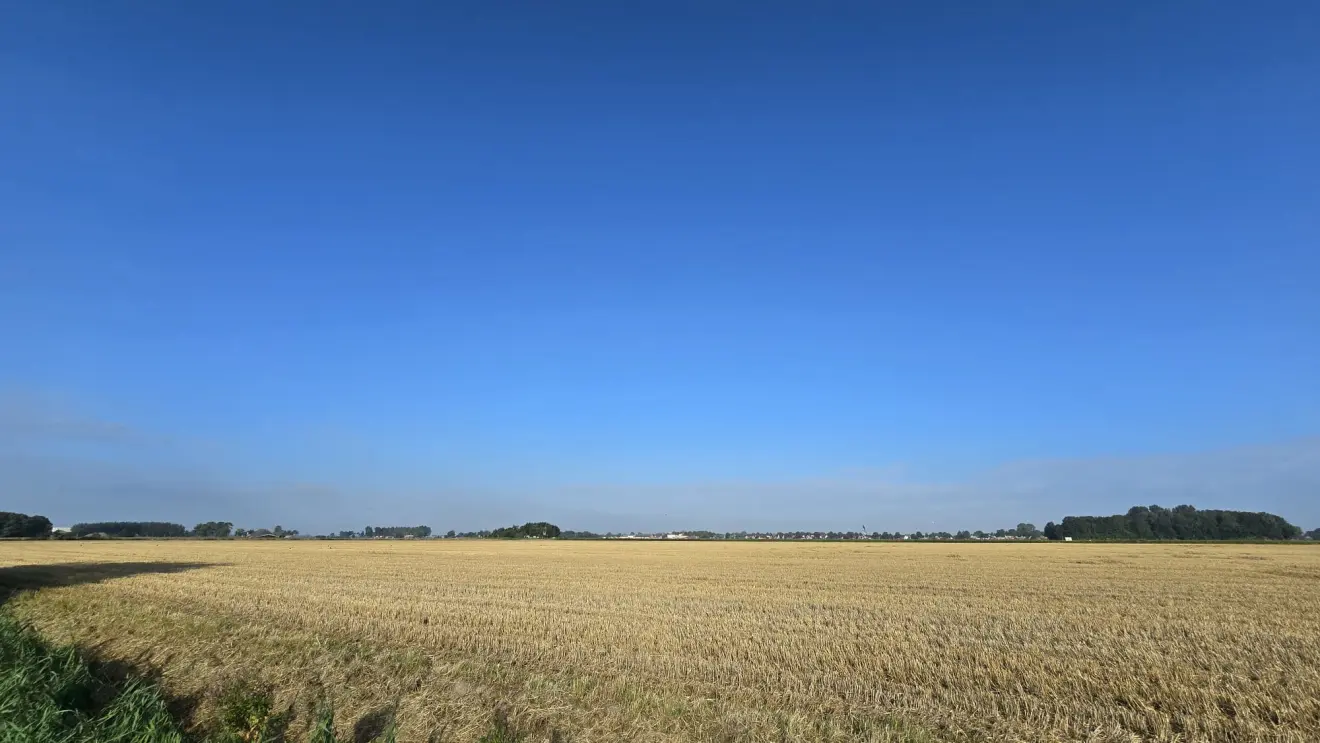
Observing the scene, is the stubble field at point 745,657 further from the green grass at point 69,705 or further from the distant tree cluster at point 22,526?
the distant tree cluster at point 22,526

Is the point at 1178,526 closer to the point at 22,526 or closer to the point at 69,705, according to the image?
the point at 69,705

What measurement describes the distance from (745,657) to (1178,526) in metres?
181

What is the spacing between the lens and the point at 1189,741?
9.09 m

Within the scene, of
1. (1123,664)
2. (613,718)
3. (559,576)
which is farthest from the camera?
(559,576)

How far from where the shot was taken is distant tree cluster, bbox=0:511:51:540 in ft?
504

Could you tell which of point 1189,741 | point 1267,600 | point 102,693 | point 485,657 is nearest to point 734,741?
point 1189,741

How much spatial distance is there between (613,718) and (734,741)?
161cm

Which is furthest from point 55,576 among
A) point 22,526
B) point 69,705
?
point 22,526

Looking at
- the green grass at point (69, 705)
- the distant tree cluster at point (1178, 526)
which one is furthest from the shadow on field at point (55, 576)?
the distant tree cluster at point (1178, 526)

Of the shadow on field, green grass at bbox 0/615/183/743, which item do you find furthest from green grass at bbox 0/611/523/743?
the shadow on field

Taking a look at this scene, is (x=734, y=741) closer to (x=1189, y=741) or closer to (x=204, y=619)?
(x=1189, y=741)

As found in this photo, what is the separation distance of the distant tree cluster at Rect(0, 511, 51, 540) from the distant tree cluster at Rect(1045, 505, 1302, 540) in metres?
218

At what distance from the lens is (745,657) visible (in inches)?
546

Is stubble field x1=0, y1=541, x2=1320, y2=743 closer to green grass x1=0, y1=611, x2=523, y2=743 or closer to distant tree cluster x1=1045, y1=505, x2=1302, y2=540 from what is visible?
green grass x1=0, y1=611, x2=523, y2=743
